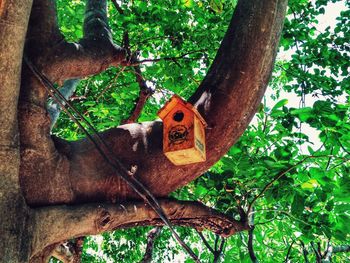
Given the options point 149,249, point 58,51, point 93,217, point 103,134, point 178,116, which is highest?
point 58,51

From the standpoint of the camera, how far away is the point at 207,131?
2.21 meters

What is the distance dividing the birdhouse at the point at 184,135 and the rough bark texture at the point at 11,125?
78 centimetres

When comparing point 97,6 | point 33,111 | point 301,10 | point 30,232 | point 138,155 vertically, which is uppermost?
point 301,10

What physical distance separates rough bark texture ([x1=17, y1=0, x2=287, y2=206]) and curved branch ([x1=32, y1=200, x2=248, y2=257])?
3.3 inches

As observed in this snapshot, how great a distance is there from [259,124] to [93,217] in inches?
119

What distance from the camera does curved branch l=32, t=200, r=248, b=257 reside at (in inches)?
75.8

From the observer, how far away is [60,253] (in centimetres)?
375

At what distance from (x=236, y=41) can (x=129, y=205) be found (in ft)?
3.71

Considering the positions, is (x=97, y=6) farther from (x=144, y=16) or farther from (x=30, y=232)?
(x=30, y=232)

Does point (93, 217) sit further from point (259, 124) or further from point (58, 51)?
point (259, 124)

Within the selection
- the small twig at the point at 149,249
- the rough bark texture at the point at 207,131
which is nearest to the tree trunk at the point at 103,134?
the rough bark texture at the point at 207,131

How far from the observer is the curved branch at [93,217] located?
6.31 feet

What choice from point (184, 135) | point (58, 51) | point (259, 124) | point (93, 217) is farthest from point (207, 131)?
point (259, 124)

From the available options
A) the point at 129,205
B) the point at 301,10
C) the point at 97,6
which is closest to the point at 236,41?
the point at 129,205
